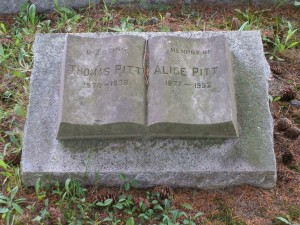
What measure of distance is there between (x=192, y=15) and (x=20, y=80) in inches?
57.6

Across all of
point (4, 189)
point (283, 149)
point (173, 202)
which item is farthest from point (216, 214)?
point (4, 189)

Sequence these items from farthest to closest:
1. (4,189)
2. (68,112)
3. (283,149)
Answer: (283,149) < (4,189) < (68,112)

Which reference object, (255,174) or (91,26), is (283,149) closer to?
(255,174)

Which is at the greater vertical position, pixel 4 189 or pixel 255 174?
pixel 255 174

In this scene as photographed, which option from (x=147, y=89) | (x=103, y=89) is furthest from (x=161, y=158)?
(x=103, y=89)

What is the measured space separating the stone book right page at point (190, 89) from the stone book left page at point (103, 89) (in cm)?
8

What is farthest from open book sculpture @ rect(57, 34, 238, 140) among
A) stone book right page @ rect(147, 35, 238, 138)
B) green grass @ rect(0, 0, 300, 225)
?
green grass @ rect(0, 0, 300, 225)

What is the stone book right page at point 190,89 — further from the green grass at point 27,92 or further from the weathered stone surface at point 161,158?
the green grass at point 27,92

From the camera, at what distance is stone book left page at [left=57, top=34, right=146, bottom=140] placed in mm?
2572

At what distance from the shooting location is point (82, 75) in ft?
8.91

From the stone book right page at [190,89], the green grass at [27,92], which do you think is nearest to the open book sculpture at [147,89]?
the stone book right page at [190,89]

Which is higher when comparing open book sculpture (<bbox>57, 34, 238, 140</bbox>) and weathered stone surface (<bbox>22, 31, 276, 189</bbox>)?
open book sculpture (<bbox>57, 34, 238, 140</bbox>)

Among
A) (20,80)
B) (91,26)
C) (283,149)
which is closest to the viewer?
(283,149)

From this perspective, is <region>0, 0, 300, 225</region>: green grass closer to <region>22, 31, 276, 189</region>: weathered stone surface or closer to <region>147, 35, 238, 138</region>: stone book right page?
<region>22, 31, 276, 189</region>: weathered stone surface
